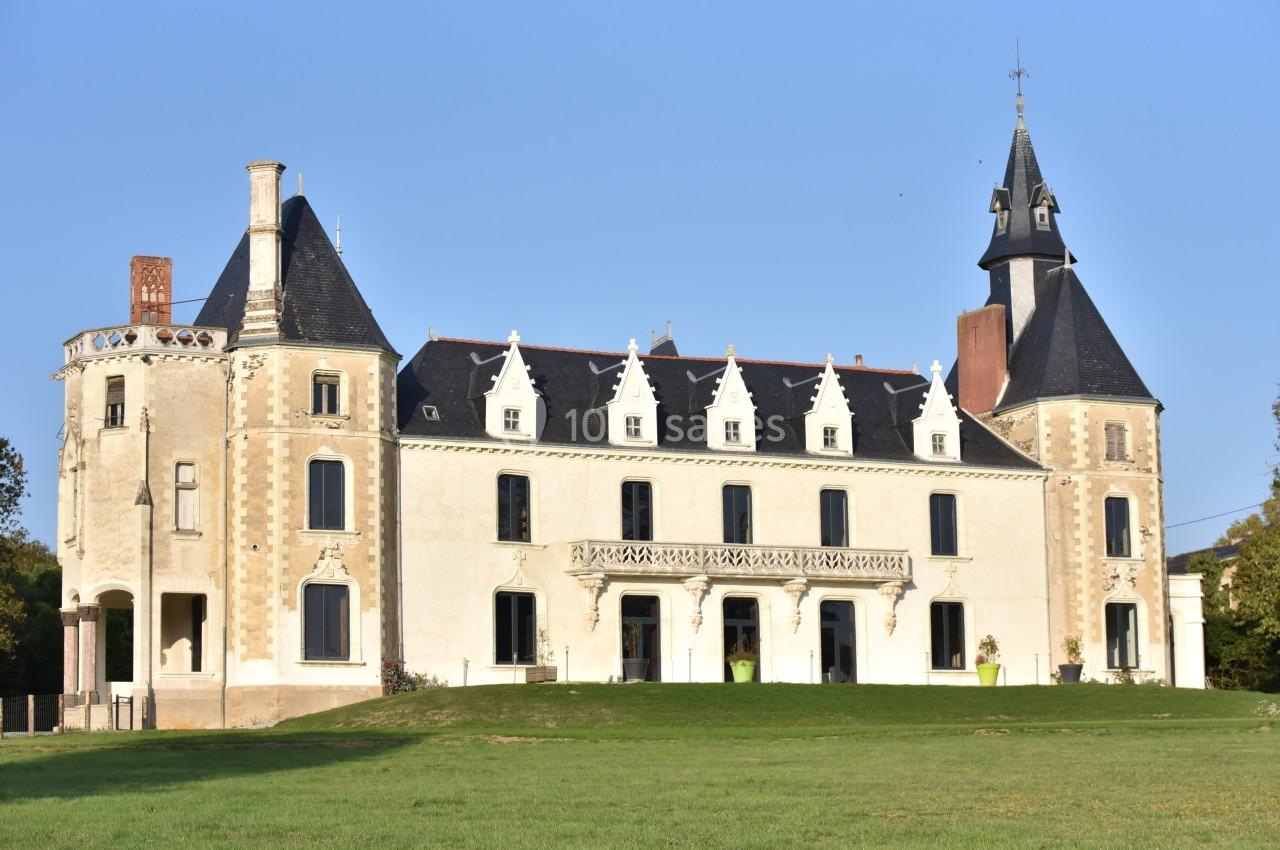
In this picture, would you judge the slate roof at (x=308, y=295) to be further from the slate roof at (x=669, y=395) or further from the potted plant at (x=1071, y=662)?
the potted plant at (x=1071, y=662)

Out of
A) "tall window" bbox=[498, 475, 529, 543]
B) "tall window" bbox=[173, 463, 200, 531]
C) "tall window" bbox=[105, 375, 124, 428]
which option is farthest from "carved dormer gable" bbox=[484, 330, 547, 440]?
"tall window" bbox=[105, 375, 124, 428]

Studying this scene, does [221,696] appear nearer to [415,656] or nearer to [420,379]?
[415,656]

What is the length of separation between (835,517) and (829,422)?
2780 mm

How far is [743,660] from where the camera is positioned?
2064 inches

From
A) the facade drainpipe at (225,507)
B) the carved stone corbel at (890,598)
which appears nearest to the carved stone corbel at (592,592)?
the carved stone corbel at (890,598)

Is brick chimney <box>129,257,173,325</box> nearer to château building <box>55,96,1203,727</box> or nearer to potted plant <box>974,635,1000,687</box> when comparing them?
château building <box>55,96,1203,727</box>

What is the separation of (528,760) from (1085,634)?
29832mm

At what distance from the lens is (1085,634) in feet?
183

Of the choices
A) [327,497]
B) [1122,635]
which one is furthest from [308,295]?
[1122,635]

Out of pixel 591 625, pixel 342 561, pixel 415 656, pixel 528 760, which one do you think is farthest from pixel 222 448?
pixel 528 760

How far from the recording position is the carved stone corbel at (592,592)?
51344 millimetres

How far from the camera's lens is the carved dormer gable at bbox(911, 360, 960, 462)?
186 ft

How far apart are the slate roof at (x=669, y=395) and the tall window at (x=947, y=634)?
4.49m

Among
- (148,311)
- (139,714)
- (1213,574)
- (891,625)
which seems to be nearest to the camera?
(139,714)
